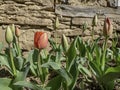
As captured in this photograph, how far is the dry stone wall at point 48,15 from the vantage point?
2861 millimetres

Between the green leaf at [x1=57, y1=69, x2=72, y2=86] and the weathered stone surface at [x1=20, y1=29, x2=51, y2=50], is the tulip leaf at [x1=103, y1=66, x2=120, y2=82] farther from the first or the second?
the weathered stone surface at [x1=20, y1=29, x2=51, y2=50]

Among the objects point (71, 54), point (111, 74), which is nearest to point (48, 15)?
point (71, 54)

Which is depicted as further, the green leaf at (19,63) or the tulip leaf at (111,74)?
the green leaf at (19,63)

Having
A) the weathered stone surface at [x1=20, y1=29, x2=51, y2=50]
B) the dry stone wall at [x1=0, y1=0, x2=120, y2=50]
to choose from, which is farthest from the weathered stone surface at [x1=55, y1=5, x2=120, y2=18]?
the weathered stone surface at [x1=20, y1=29, x2=51, y2=50]

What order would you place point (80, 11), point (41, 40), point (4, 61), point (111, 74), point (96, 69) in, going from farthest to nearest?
point (80, 11) < point (4, 61) < point (96, 69) < point (111, 74) < point (41, 40)

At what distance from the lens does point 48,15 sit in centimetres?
295

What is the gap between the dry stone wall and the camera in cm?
286

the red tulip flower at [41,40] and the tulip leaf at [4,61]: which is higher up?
the red tulip flower at [41,40]

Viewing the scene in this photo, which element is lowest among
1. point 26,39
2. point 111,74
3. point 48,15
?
point 26,39

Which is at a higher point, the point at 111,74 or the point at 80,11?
the point at 80,11

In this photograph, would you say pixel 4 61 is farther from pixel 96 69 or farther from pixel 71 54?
pixel 96 69

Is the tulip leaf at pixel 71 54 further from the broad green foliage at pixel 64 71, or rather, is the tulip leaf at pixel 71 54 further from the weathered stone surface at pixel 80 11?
the weathered stone surface at pixel 80 11

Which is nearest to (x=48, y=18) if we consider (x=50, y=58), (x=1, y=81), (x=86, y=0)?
(x=86, y=0)

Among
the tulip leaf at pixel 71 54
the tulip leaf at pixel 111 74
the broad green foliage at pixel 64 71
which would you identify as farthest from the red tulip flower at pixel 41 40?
the tulip leaf at pixel 111 74
